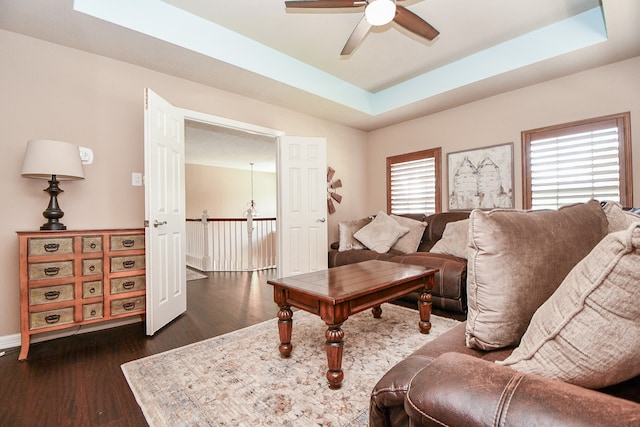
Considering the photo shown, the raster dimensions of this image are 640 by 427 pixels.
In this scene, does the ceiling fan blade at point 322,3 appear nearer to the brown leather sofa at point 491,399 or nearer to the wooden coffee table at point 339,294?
the wooden coffee table at point 339,294

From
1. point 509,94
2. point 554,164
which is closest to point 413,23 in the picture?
point 509,94

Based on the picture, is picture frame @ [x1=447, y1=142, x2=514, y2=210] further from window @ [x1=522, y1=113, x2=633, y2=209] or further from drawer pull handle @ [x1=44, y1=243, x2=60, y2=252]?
drawer pull handle @ [x1=44, y1=243, x2=60, y2=252]

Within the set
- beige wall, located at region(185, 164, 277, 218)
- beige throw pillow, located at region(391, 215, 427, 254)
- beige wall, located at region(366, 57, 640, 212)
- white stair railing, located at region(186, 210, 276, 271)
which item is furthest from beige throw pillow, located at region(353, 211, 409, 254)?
beige wall, located at region(185, 164, 277, 218)

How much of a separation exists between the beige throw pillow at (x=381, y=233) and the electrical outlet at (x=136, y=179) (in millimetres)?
2697

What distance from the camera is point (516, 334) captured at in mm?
917

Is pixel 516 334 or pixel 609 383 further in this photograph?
pixel 516 334

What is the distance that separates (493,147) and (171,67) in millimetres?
3941

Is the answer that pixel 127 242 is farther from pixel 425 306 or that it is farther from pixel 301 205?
pixel 425 306

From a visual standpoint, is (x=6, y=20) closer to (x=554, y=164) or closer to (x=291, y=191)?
(x=291, y=191)

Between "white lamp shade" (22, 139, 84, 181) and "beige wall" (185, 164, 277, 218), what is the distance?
6397 mm

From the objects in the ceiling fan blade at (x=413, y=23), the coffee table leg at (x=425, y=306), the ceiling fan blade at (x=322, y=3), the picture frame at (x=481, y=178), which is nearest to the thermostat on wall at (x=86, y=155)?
the ceiling fan blade at (x=322, y=3)

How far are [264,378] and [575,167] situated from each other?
12.5 feet

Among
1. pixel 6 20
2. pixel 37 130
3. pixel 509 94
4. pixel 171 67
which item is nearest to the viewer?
pixel 6 20

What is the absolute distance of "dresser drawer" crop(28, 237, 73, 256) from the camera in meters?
2.11
